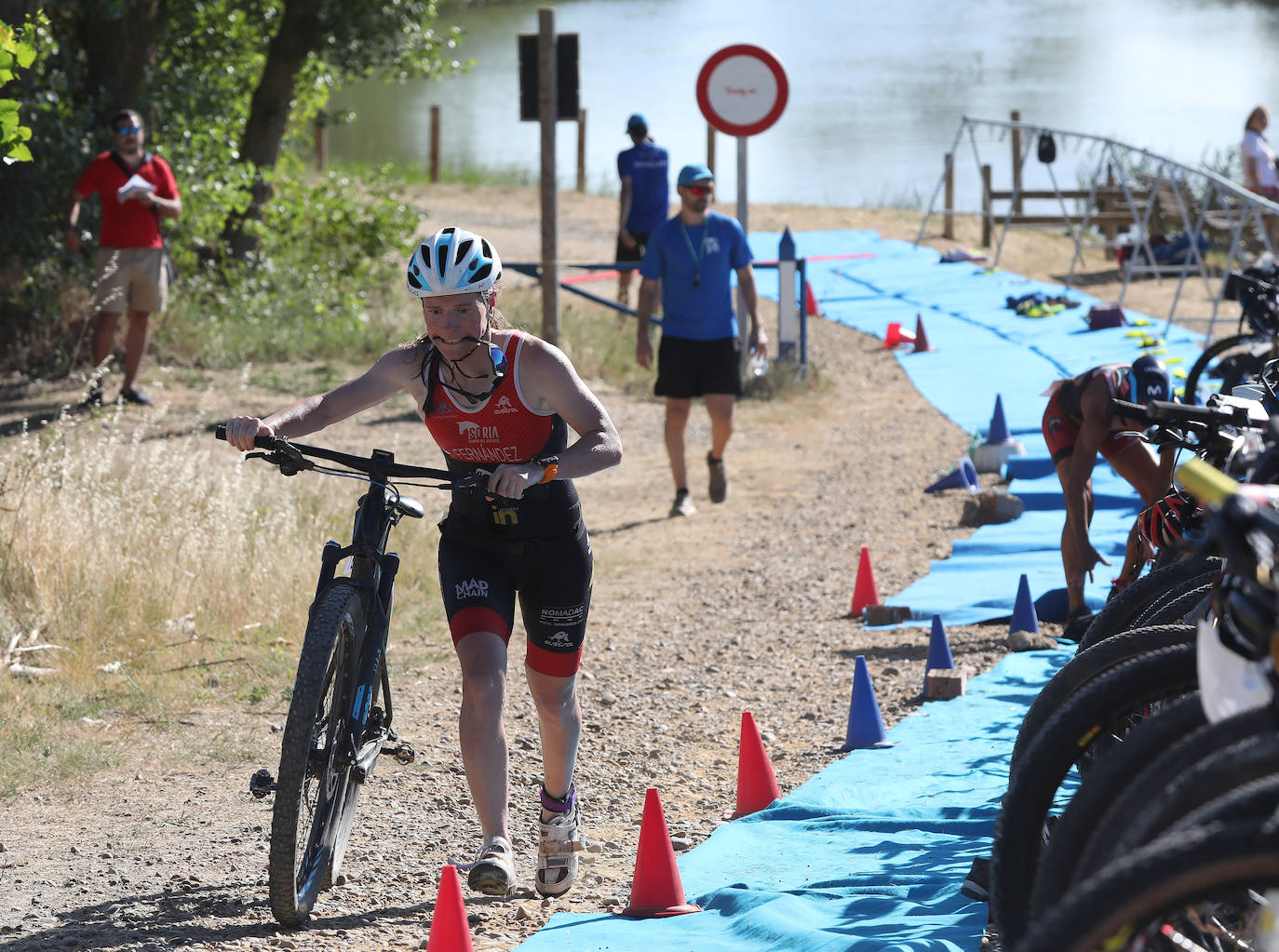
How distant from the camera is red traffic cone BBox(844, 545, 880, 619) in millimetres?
7582

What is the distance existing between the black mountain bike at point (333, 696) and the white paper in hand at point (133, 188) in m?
7.07

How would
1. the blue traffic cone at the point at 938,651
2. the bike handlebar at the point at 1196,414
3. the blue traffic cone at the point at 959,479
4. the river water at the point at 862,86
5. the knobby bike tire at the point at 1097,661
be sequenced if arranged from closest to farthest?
1. the knobby bike tire at the point at 1097,661
2. the bike handlebar at the point at 1196,414
3. the blue traffic cone at the point at 938,651
4. the blue traffic cone at the point at 959,479
5. the river water at the point at 862,86

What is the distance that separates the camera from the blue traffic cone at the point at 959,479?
10039 mm

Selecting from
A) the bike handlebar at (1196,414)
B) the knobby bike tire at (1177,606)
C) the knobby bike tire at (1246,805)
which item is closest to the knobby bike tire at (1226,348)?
the knobby bike tire at (1177,606)

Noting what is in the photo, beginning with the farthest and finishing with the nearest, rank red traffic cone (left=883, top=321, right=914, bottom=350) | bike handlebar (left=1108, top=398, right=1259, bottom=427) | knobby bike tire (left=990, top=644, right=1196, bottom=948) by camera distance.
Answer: red traffic cone (left=883, top=321, right=914, bottom=350) < bike handlebar (left=1108, top=398, right=1259, bottom=427) < knobby bike tire (left=990, top=644, right=1196, bottom=948)

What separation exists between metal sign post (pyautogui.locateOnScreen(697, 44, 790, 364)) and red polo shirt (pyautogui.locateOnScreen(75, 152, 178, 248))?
4.12m

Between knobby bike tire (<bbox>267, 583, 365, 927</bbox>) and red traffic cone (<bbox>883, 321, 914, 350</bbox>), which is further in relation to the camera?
red traffic cone (<bbox>883, 321, 914, 350</bbox>)

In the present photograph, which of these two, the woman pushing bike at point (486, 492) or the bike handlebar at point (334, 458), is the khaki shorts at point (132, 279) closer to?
the woman pushing bike at point (486, 492)

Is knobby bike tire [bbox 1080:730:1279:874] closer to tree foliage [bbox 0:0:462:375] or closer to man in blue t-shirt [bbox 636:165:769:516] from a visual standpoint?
man in blue t-shirt [bbox 636:165:769:516]

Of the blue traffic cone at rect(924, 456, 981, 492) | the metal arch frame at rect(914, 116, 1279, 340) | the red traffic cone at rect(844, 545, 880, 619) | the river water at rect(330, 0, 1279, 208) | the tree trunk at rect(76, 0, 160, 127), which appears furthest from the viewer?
the river water at rect(330, 0, 1279, 208)

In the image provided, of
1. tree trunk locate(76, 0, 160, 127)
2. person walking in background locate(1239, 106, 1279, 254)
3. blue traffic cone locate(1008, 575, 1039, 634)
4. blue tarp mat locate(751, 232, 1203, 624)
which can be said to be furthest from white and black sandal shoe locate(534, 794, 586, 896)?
person walking in background locate(1239, 106, 1279, 254)

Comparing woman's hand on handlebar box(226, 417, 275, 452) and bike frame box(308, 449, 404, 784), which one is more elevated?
woman's hand on handlebar box(226, 417, 275, 452)

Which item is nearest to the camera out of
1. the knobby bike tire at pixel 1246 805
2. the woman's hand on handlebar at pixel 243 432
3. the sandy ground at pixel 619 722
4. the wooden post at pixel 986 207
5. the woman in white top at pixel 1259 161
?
the knobby bike tire at pixel 1246 805

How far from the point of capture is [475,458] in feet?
14.2
